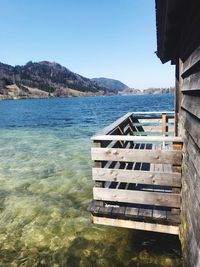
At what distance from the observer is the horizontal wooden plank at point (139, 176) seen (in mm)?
4723

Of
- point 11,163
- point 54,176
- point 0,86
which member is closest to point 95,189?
point 54,176

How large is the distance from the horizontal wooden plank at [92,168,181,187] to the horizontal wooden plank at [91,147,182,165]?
0.86 ft

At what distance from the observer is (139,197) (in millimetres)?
5031

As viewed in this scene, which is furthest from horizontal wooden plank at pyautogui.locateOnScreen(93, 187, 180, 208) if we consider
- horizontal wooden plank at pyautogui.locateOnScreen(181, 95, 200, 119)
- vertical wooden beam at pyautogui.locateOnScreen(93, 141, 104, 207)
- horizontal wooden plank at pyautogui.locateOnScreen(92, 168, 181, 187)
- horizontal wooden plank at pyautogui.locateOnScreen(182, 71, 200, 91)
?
horizontal wooden plank at pyautogui.locateOnScreen(182, 71, 200, 91)

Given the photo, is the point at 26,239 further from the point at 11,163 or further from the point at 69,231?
the point at 11,163

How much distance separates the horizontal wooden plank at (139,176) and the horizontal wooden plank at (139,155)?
0.86 feet

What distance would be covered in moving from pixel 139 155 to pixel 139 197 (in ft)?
2.93

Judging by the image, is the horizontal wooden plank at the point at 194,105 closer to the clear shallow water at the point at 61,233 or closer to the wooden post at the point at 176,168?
the wooden post at the point at 176,168

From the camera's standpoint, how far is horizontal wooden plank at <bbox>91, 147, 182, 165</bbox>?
4617 millimetres

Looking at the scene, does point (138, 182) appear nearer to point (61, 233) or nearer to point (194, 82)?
point (194, 82)

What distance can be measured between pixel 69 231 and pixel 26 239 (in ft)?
3.55

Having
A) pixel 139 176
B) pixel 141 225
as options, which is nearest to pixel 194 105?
pixel 139 176

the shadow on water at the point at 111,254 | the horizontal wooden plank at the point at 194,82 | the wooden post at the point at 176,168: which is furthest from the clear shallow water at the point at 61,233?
the horizontal wooden plank at the point at 194,82

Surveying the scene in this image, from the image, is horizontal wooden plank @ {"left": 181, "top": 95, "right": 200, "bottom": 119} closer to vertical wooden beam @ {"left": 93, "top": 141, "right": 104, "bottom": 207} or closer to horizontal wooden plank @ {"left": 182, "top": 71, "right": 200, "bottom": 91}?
horizontal wooden plank @ {"left": 182, "top": 71, "right": 200, "bottom": 91}
